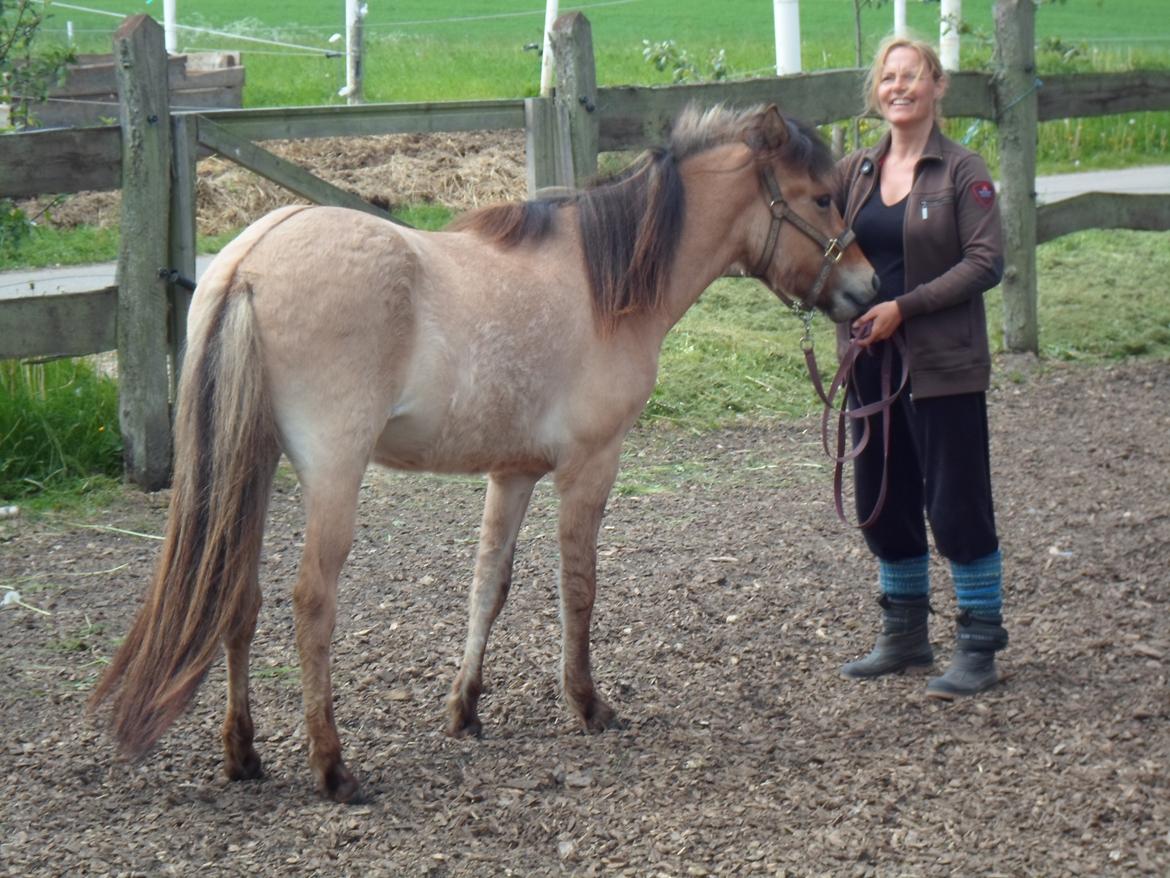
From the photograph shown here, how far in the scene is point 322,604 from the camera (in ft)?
11.1

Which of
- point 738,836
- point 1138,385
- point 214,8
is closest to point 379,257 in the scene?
point 738,836

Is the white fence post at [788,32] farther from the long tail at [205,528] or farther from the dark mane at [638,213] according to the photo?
the long tail at [205,528]

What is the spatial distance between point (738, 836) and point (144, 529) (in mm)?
3401

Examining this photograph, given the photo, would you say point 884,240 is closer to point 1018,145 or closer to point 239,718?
point 239,718

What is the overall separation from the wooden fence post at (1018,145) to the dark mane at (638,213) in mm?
4513

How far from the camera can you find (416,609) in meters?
4.92

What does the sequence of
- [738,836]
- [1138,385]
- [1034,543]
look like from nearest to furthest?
[738,836] < [1034,543] < [1138,385]

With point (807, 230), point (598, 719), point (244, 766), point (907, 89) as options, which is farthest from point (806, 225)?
point (244, 766)

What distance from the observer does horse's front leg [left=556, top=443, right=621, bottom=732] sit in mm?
3877

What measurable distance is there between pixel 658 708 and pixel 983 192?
184 centimetres

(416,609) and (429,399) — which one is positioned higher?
(429,399)

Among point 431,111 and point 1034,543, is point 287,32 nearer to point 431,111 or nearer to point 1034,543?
point 431,111

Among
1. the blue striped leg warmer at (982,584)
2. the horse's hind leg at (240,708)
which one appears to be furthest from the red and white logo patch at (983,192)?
the horse's hind leg at (240,708)

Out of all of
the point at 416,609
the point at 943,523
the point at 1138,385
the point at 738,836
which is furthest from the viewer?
the point at 1138,385
